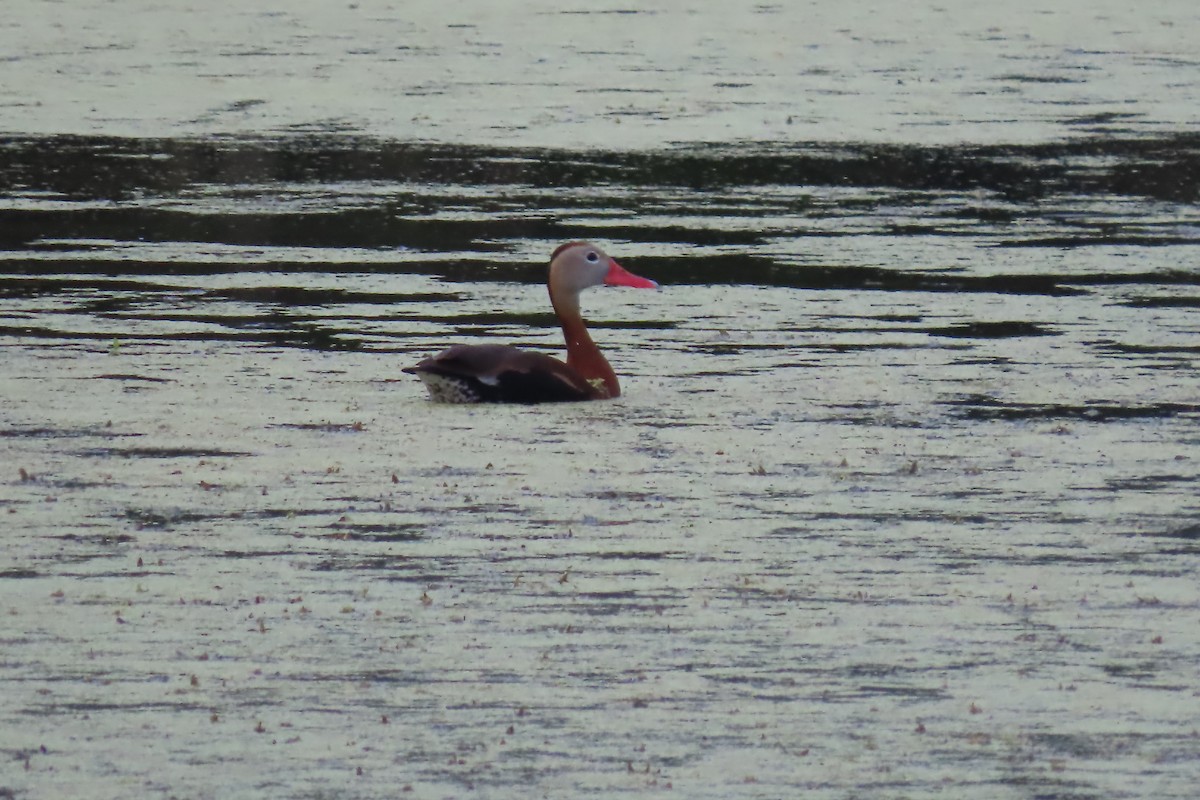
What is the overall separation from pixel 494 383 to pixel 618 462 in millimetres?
1040

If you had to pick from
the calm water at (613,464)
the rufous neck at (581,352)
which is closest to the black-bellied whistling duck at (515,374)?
the rufous neck at (581,352)

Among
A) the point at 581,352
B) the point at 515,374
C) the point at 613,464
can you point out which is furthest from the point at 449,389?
the point at 613,464

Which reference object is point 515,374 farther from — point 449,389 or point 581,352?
point 581,352

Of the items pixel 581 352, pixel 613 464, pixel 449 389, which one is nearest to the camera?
pixel 613 464

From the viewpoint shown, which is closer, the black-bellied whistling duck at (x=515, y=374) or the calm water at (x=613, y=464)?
the calm water at (x=613, y=464)

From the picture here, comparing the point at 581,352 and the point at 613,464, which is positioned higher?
the point at 613,464

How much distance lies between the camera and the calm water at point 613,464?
5160 mm

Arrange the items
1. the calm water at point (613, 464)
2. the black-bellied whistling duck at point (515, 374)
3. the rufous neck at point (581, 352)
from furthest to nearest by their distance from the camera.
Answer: the rufous neck at point (581, 352), the black-bellied whistling duck at point (515, 374), the calm water at point (613, 464)

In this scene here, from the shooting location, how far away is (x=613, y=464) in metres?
7.70

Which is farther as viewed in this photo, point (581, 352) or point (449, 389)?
point (581, 352)

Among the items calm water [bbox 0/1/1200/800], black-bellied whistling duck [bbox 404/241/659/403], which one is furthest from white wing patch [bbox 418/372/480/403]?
calm water [bbox 0/1/1200/800]

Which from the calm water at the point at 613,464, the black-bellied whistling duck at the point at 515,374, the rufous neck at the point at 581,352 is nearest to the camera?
the calm water at the point at 613,464

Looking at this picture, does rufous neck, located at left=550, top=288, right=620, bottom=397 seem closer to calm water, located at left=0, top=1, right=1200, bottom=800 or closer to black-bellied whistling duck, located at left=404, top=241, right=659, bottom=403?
black-bellied whistling duck, located at left=404, top=241, right=659, bottom=403

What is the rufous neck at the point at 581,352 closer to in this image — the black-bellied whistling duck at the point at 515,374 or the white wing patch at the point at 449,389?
the black-bellied whistling duck at the point at 515,374
